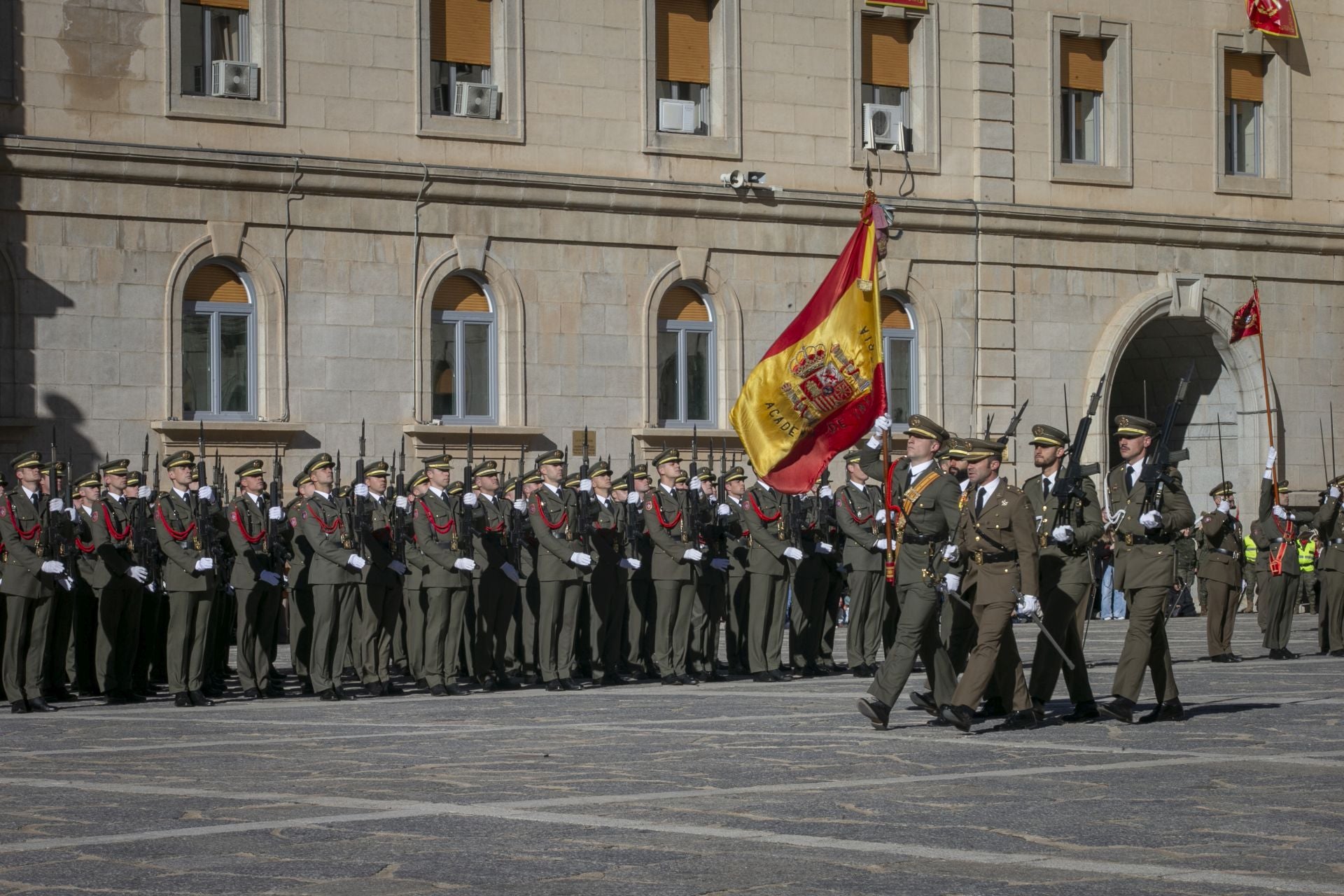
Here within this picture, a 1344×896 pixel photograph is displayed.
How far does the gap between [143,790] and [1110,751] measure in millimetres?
4777

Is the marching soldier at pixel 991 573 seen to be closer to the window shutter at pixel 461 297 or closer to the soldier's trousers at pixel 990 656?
the soldier's trousers at pixel 990 656

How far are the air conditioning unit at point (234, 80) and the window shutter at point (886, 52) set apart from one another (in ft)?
25.8

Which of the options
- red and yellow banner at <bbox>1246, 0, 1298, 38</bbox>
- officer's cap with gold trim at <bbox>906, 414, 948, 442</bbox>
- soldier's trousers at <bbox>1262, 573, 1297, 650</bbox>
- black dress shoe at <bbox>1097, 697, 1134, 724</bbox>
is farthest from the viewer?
red and yellow banner at <bbox>1246, 0, 1298, 38</bbox>

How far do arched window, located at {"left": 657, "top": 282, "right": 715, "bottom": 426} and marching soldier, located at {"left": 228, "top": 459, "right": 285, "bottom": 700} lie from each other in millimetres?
10431

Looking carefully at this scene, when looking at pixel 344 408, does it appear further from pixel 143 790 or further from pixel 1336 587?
pixel 143 790

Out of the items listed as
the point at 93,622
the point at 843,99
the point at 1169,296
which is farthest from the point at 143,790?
the point at 1169,296

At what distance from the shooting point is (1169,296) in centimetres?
2997

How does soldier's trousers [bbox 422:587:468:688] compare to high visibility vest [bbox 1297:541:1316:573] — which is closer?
soldier's trousers [bbox 422:587:468:688]

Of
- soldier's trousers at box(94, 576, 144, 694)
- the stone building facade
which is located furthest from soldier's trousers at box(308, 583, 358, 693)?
the stone building facade

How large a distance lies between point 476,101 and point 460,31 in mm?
826

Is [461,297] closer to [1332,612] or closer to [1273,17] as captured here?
[1332,612]

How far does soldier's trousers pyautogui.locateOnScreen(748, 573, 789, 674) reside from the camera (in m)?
17.8

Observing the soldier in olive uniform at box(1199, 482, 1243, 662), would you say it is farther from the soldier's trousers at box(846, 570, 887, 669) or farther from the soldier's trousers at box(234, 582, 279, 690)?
the soldier's trousers at box(234, 582, 279, 690)

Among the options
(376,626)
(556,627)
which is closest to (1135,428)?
(556,627)
